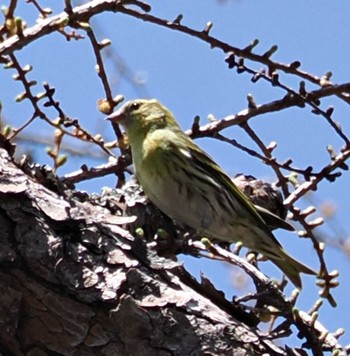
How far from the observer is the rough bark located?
2061 mm

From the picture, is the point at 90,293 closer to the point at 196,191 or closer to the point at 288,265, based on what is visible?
the point at 288,265

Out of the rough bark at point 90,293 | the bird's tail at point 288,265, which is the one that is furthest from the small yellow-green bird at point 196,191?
the rough bark at point 90,293

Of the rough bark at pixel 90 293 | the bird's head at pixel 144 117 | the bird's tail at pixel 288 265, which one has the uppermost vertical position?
the bird's head at pixel 144 117

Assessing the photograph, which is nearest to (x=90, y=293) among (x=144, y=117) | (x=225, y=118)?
(x=225, y=118)

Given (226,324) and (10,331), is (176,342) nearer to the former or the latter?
(226,324)

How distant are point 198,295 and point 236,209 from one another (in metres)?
1.66

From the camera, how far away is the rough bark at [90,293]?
2061mm

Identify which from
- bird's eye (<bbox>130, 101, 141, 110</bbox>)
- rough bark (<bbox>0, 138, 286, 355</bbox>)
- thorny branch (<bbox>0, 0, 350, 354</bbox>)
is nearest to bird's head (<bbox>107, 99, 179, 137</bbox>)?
bird's eye (<bbox>130, 101, 141, 110</bbox>)

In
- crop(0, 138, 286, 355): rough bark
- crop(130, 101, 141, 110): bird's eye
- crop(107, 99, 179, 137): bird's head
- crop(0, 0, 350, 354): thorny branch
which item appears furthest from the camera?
crop(130, 101, 141, 110): bird's eye

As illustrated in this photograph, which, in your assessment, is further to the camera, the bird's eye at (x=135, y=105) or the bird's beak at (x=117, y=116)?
the bird's eye at (x=135, y=105)

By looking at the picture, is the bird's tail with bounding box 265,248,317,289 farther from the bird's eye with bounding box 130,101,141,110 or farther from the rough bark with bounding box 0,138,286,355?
the rough bark with bounding box 0,138,286,355

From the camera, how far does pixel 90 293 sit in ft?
6.92

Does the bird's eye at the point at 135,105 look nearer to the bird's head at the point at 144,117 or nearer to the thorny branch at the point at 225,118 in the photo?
the bird's head at the point at 144,117

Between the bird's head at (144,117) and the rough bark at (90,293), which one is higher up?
the bird's head at (144,117)
